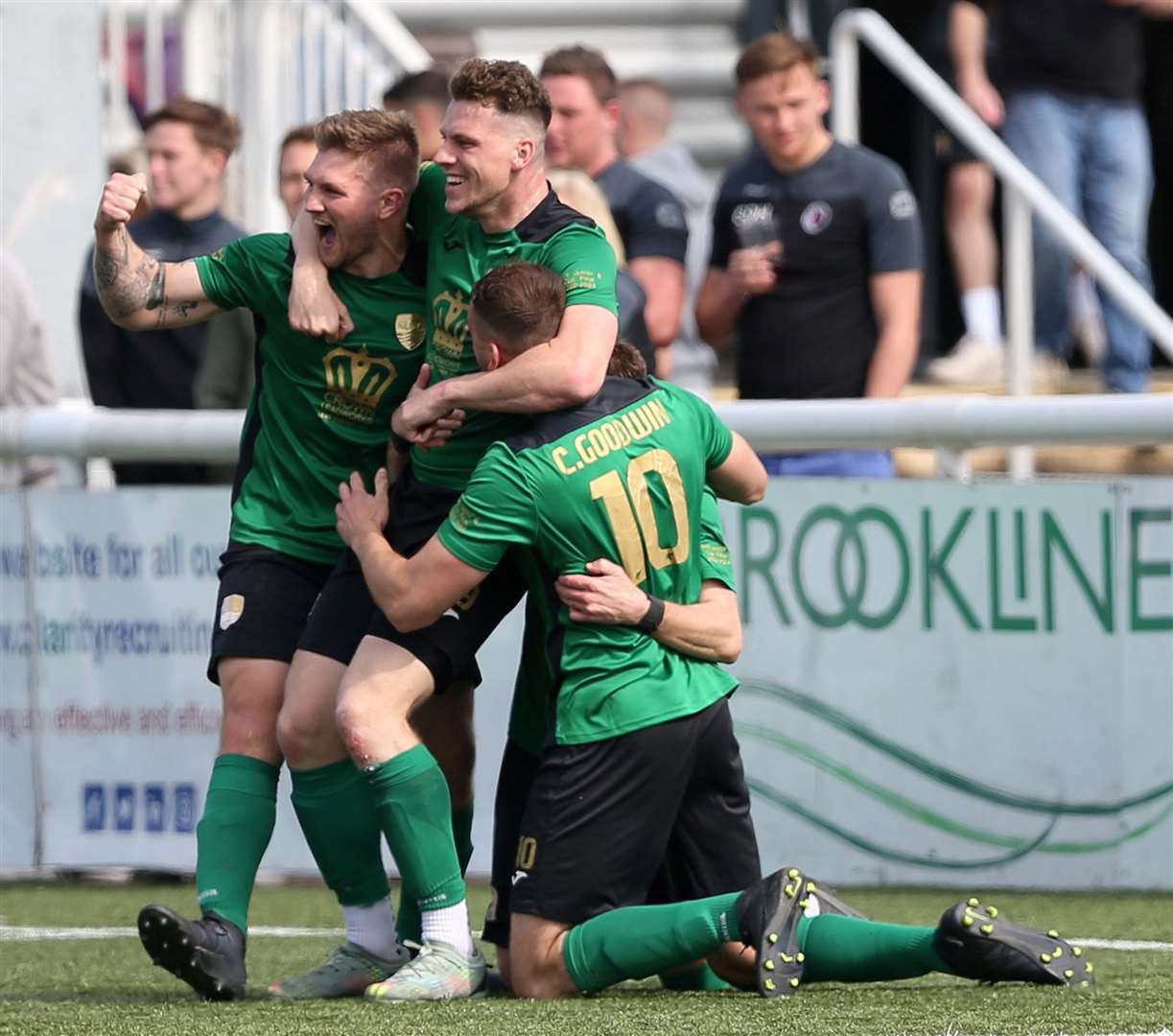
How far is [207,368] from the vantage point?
26.6ft

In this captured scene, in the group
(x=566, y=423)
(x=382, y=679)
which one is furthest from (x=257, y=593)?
(x=566, y=423)

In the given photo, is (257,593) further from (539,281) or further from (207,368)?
(207,368)

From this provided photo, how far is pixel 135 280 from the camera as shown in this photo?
5.61 meters

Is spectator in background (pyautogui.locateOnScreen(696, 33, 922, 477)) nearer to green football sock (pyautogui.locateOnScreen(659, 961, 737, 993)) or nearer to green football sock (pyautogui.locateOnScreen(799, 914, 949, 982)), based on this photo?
green football sock (pyautogui.locateOnScreen(659, 961, 737, 993))

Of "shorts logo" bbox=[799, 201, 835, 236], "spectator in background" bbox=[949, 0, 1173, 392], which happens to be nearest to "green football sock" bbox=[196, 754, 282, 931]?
"shorts logo" bbox=[799, 201, 835, 236]

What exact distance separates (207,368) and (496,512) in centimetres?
319

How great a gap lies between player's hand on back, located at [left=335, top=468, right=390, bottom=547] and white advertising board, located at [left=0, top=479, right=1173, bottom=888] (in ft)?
6.37

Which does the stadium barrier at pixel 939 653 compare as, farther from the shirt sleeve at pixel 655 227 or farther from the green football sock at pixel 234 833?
the green football sock at pixel 234 833

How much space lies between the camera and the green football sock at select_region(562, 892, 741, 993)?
499cm

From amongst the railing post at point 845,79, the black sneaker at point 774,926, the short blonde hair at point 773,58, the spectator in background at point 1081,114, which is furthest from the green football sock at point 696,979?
the railing post at point 845,79

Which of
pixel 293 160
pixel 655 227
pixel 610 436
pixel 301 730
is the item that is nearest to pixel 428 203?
pixel 610 436

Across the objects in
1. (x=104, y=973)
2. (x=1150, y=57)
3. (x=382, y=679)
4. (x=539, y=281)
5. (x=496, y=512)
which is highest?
(x=1150, y=57)

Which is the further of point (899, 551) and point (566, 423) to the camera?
point (899, 551)

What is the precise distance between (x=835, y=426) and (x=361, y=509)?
212cm
